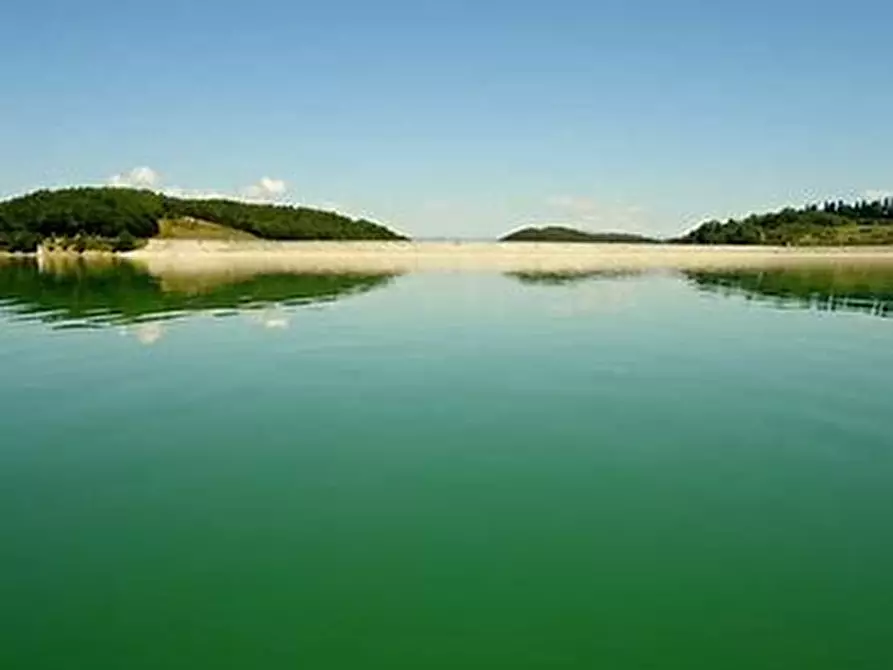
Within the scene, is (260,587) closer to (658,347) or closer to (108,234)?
(658,347)

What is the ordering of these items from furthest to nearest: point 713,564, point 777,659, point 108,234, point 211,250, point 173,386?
1. point 108,234
2. point 211,250
3. point 173,386
4. point 713,564
5. point 777,659

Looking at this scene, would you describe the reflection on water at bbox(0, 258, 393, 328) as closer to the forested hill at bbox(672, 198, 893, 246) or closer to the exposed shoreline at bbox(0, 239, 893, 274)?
the exposed shoreline at bbox(0, 239, 893, 274)

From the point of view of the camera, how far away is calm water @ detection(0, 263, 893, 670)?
8.98m

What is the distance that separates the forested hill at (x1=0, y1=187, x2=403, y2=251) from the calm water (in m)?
116

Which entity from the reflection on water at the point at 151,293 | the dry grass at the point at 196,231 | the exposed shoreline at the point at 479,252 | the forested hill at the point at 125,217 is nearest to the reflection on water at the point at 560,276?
the reflection on water at the point at 151,293

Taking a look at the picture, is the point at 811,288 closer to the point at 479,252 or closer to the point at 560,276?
the point at 560,276

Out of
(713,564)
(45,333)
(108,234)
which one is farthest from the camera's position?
(108,234)

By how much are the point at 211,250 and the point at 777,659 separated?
124412 mm

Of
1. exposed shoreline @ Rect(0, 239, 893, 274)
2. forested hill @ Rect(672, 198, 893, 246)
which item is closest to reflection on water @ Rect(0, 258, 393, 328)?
exposed shoreline @ Rect(0, 239, 893, 274)

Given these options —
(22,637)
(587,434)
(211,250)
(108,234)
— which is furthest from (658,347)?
(108,234)

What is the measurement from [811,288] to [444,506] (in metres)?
55.3

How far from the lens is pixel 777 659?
852 centimetres

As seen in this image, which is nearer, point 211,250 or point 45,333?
point 45,333

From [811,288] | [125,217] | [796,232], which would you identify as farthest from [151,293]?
[796,232]
